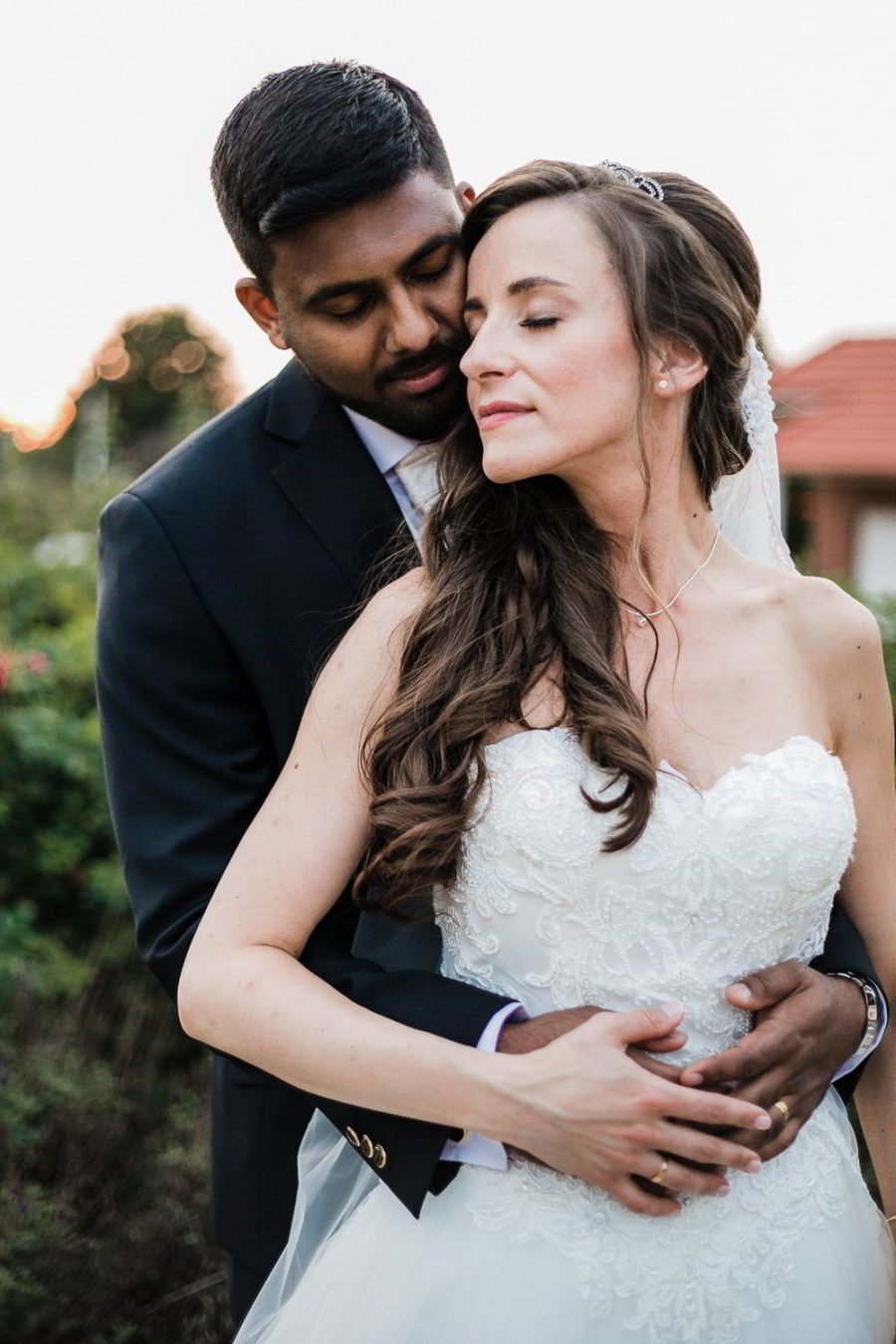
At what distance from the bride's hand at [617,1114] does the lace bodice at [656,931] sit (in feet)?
0.56

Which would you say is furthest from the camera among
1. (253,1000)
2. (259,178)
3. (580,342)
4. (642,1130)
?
(259,178)

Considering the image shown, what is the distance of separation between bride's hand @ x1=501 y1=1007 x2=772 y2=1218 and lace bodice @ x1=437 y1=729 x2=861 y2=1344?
17 cm

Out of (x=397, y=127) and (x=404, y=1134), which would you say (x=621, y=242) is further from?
(x=404, y=1134)

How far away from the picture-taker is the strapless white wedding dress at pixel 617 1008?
2125 millimetres

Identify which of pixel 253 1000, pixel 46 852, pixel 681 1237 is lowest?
pixel 46 852

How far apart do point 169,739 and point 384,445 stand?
77cm

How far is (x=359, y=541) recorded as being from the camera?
2627mm

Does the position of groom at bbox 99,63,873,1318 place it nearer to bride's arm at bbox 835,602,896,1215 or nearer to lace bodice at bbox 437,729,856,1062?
bride's arm at bbox 835,602,896,1215

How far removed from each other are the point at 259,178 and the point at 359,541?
739mm

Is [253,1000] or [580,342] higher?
[580,342]

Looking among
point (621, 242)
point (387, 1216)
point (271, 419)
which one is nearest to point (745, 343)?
point (621, 242)

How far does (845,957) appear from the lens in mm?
2424

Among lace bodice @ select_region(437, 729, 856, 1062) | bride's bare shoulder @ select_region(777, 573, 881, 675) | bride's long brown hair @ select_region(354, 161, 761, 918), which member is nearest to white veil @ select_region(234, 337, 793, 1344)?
bride's long brown hair @ select_region(354, 161, 761, 918)

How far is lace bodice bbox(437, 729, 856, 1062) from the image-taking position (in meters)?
2.13
